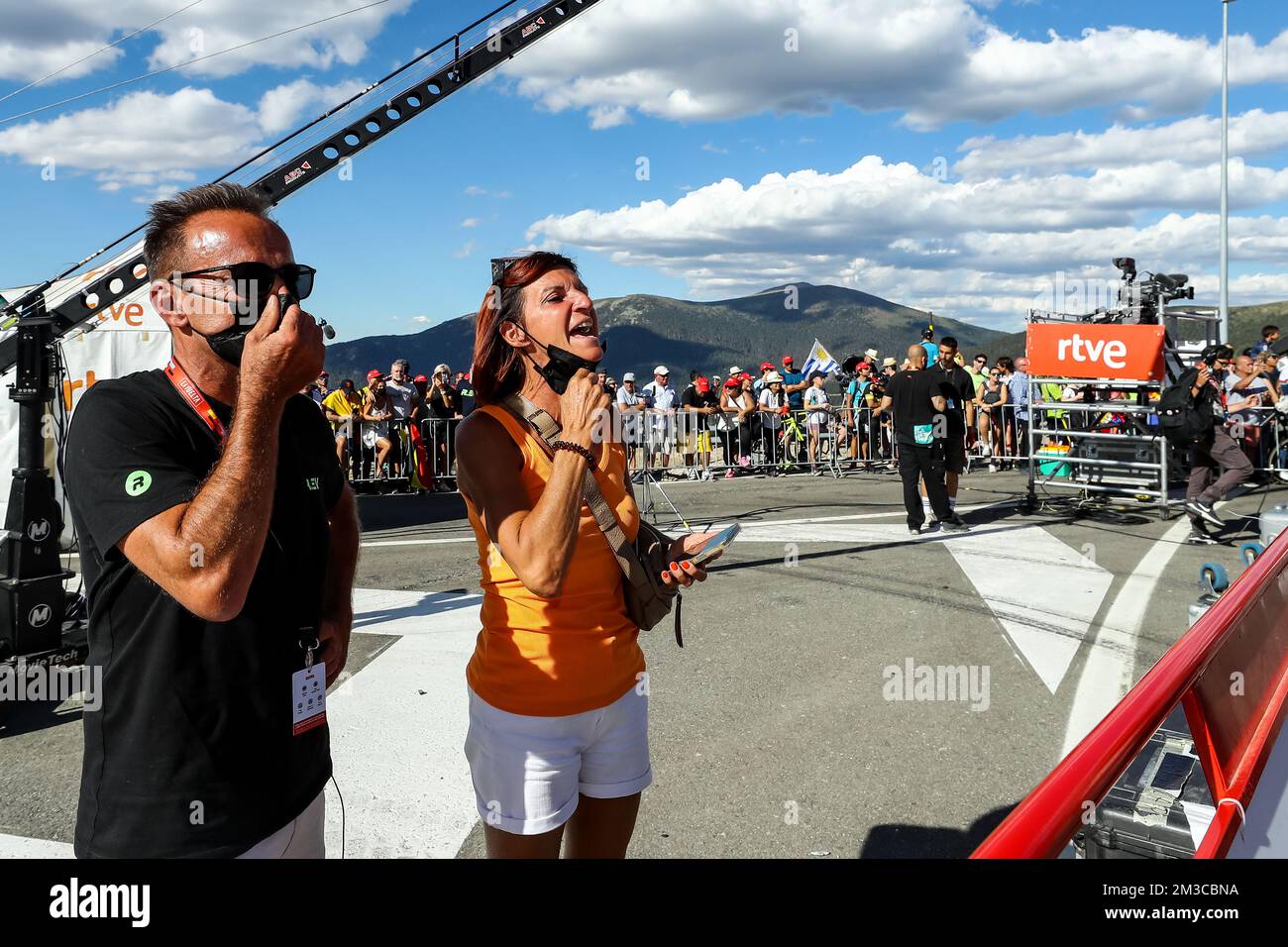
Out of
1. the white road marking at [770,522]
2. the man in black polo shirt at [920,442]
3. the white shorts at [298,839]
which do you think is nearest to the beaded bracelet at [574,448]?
the white shorts at [298,839]

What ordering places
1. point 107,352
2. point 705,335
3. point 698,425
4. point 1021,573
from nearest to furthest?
point 1021,573
point 107,352
point 698,425
point 705,335

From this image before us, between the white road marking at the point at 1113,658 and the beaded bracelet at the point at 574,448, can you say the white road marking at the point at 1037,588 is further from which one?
the beaded bracelet at the point at 574,448

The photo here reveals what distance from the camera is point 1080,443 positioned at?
466 inches

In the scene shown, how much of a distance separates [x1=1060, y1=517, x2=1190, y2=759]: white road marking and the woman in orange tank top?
211 cm

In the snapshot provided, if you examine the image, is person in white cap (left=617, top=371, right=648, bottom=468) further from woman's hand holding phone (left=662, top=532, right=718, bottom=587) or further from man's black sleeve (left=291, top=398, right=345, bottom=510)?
man's black sleeve (left=291, top=398, right=345, bottom=510)

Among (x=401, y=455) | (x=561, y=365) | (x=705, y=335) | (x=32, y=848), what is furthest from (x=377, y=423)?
(x=705, y=335)

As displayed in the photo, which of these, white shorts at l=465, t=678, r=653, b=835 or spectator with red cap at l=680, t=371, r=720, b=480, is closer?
white shorts at l=465, t=678, r=653, b=835

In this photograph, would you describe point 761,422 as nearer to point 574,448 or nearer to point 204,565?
point 574,448

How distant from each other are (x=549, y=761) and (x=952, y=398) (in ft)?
31.1

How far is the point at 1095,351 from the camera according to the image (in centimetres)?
1152

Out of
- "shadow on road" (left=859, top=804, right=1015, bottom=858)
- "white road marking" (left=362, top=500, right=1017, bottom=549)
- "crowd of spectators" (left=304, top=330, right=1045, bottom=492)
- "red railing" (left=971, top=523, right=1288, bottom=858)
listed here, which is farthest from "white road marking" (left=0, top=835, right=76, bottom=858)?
"crowd of spectators" (left=304, top=330, right=1045, bottom=492)

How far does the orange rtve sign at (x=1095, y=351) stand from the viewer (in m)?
11.2

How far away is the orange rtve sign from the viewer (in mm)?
11227
